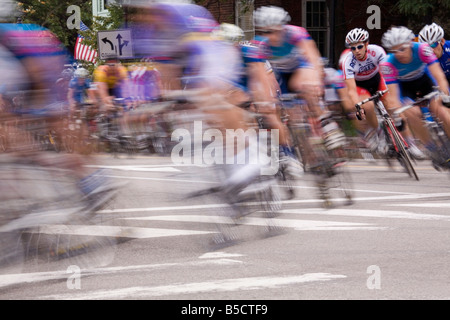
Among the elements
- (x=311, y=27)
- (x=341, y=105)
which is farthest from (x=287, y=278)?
(x=311, y=27)

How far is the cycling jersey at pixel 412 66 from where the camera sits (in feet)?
38.4

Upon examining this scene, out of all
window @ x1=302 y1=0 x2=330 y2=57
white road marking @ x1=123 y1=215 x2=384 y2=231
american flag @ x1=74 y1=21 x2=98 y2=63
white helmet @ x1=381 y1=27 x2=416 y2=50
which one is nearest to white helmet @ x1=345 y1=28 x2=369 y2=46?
white helmet @ x1=381 y1=27 x2=416 y2=50

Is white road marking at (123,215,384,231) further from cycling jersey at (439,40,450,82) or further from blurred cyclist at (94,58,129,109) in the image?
blurred cyclist at (94,58,129,109)

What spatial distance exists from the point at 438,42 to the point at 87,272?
8.36 m

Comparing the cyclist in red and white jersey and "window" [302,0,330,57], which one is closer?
the cyclist in red and white jersey

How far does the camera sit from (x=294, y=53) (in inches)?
377

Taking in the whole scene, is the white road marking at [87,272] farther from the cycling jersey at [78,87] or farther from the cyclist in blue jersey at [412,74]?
the cycling jersey at [78,87]

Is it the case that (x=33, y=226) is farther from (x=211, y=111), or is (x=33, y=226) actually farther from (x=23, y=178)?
(x=211, y=111)

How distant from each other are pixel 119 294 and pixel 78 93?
1448cm

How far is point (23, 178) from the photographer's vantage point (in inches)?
217

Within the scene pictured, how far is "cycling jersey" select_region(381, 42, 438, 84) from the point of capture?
11692 millimetres

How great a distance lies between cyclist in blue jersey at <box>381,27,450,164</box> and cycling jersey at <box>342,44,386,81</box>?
0.19 meters

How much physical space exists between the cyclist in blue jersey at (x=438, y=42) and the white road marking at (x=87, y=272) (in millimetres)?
7265

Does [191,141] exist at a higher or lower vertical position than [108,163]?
higher
